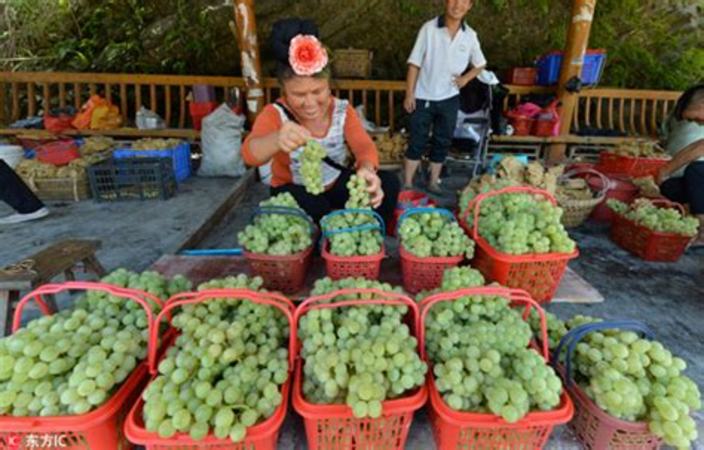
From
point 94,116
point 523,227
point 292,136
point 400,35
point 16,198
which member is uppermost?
point 400,35

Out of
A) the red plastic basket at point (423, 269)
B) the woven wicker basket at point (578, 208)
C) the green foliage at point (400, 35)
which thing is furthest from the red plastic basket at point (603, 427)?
the green foliage at point (400, 35)

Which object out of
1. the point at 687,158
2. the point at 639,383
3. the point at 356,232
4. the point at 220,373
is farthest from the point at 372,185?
the point at 687,158

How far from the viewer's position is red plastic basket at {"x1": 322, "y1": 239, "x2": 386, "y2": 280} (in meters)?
1.80

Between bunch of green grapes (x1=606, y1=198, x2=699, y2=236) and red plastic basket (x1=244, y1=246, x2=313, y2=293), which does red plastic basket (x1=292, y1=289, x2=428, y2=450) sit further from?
bunch of green grapes (x1=606, y1=198, x2=699, y2=236)

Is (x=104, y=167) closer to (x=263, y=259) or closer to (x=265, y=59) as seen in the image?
(x=263, y=259)

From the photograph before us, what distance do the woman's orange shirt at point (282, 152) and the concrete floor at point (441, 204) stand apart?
102cm

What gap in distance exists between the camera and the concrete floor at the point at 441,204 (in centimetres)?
206

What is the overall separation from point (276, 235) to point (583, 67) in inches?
222

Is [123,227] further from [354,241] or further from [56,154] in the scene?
[354,241]

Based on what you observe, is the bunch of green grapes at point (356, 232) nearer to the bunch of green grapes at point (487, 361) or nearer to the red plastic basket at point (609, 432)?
the bunch of green grapes at point (487, 361)

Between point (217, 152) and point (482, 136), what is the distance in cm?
333

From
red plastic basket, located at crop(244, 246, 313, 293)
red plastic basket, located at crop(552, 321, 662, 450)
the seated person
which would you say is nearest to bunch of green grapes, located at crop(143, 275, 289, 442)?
red plastic basket, located at crop(244, 246, 313, 293)

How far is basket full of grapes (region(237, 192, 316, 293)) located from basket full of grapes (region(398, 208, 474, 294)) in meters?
0.49

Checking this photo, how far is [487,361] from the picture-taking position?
3.92ft
